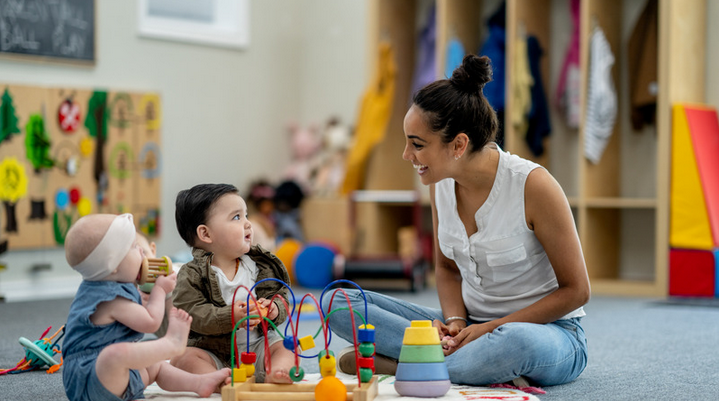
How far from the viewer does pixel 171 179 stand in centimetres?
476

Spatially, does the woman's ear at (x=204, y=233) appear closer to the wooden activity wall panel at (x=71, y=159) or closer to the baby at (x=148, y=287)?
the baby at (x=148, y=287)

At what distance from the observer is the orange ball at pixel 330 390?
167 cm

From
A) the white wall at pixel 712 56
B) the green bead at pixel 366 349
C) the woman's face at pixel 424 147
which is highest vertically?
the white wall at pixel 712 56

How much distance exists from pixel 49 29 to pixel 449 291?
2.89 metres

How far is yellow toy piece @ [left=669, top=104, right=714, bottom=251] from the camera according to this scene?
12.9ft

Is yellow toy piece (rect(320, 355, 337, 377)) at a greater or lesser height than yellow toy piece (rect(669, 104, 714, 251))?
lesser

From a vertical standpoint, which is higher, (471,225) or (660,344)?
(471,225)

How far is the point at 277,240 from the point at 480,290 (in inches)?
114

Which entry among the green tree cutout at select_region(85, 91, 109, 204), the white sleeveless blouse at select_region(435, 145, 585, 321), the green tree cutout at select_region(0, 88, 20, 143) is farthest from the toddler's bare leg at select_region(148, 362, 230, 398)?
the green tree cutout at select_region(85, 91, 109, 204)

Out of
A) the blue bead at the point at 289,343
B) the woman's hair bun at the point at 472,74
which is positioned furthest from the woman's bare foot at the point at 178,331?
the woman's hair bun at the point at 472,74

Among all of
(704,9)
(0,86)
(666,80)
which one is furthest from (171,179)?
(704,9)

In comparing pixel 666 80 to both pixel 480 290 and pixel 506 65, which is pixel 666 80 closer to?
pixel 506 65

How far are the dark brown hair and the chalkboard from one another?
9.22 ft

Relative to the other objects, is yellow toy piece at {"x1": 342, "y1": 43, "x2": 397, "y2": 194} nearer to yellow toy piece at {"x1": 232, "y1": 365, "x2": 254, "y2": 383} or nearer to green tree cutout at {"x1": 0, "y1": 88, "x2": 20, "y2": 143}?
green tree cutout at {"x1": 0, "y1": 88, "x2": 20, "y2": 143}
